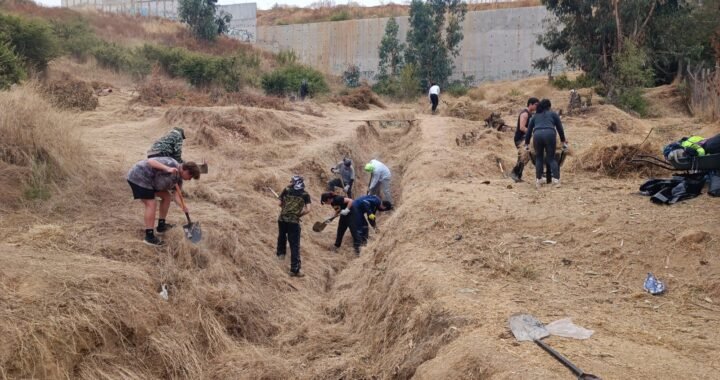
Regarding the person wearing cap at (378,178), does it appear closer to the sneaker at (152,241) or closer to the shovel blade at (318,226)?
the shovel blade at (318,226)

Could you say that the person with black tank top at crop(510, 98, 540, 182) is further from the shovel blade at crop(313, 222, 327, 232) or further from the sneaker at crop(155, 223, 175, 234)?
the sneaker at crop(155, 223, 175, 234)

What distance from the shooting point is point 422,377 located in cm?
490

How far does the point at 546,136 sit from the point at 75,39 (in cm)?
2624

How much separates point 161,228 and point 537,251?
4609 millimetres

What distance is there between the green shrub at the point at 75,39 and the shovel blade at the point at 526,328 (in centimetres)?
2677

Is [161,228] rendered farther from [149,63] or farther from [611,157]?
[149,63]

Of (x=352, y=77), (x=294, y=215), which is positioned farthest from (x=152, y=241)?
(x=352, y=77)

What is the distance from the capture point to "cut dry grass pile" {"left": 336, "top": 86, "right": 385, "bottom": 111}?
2762 centimetres

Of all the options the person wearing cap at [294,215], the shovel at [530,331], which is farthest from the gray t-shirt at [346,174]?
the shovel at [530,331]

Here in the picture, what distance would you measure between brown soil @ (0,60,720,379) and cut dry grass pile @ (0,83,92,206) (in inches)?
7.2

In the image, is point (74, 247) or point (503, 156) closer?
point (74, 247)

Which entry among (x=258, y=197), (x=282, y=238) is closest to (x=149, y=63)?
(x=258, y=197)

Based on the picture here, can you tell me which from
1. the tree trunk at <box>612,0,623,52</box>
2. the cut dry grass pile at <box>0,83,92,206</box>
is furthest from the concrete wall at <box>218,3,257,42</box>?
the cut dry grass pile at <box>0,83,92,206</box>

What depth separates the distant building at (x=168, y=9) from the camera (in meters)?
49.7
